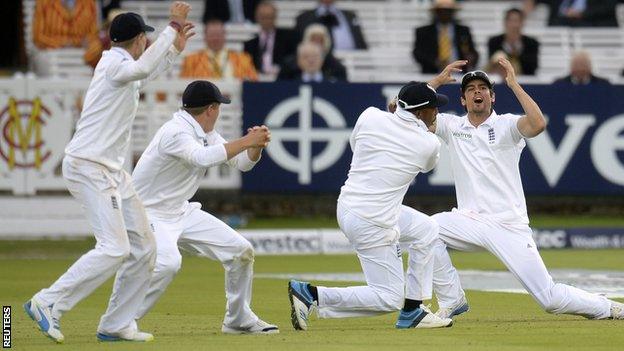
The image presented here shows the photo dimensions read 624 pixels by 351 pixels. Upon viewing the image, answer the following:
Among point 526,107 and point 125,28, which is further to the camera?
point 526,107

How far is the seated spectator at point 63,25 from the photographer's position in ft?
62.4

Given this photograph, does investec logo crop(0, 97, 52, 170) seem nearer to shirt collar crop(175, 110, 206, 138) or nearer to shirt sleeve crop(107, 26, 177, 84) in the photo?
shirt collar crop(175, 110, 206, 138)

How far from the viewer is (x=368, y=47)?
2014cm

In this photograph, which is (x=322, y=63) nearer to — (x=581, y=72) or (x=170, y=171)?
(x=581, y=72)

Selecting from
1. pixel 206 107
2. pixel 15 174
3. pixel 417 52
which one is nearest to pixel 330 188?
pixel 417 52

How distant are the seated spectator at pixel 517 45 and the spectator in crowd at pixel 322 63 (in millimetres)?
2091

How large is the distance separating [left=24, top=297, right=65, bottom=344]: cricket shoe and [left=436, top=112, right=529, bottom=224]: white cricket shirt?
3.04 m

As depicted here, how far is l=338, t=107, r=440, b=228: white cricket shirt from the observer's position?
32.7 feet

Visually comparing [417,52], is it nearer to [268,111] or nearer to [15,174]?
[268,111]

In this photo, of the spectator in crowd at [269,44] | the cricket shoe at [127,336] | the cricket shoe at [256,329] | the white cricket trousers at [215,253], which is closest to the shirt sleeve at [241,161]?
the white cricket trousers at [215,253]

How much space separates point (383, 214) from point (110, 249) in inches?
68.5

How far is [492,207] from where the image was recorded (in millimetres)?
10609

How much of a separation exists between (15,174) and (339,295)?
7790mm

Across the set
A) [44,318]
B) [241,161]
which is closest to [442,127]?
[241,161]
